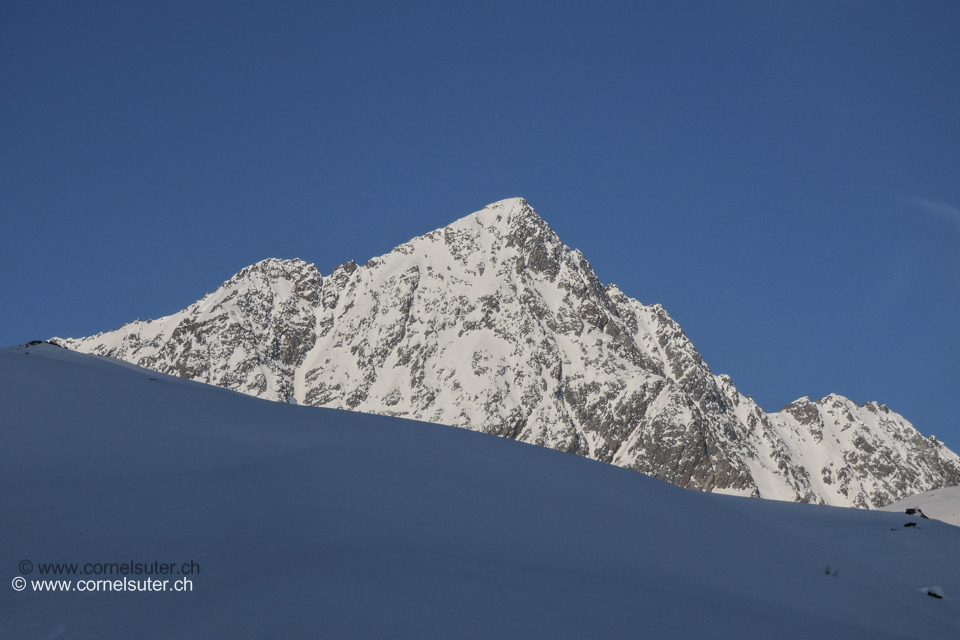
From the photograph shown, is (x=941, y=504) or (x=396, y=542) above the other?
(x=941, y=504)

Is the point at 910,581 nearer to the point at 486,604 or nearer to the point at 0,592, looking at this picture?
the point at 486,604

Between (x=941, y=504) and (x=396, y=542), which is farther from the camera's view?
(x=941, y=504)

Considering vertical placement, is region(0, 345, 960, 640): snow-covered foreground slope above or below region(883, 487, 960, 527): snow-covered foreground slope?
below

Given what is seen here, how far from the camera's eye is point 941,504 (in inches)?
1016

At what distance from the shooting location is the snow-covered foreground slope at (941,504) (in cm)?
2411

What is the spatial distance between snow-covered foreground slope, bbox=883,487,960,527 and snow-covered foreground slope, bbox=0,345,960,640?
29.1 ft

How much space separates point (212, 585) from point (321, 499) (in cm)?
284

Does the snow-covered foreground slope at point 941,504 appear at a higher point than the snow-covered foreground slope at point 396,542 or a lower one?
higher

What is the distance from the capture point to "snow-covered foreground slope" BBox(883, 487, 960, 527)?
79.1 feet

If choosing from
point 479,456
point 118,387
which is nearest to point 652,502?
point 479,456

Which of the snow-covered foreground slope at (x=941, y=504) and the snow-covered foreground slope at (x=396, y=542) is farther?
the snow-covered foreground slope at (x=941, y=504)

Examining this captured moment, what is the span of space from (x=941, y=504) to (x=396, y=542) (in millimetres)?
23277

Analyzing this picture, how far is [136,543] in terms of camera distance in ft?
28.1

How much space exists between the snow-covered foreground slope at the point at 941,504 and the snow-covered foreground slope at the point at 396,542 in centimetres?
886
